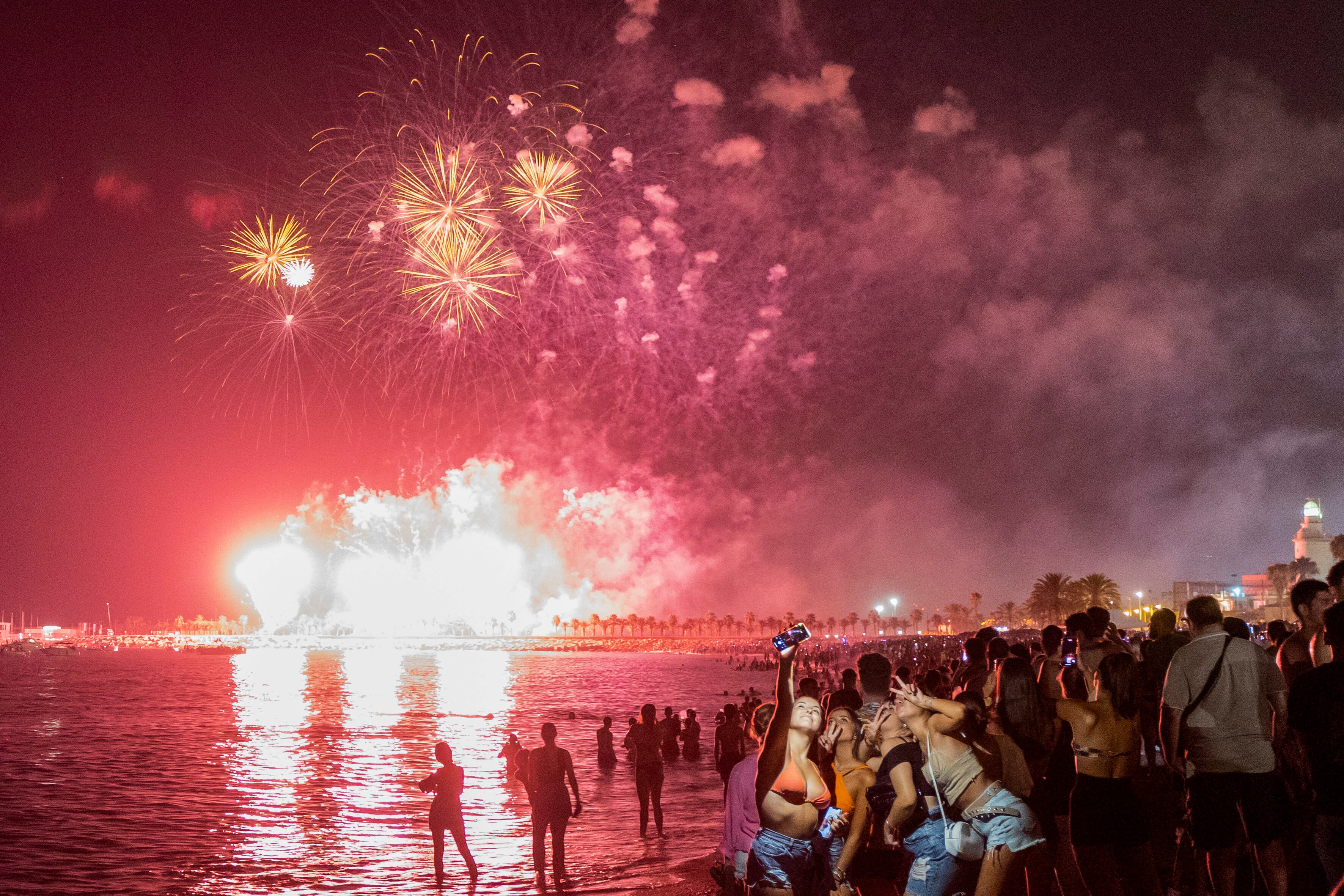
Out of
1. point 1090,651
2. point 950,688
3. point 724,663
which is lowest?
point 724,663

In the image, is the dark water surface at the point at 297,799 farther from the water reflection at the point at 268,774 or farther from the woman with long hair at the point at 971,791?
the woman with long hair at the point at 971,791

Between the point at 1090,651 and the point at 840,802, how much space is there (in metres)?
2.85

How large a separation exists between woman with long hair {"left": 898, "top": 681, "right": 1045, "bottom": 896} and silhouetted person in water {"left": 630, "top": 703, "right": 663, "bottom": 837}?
32.5 feet

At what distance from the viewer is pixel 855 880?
19.1 ft

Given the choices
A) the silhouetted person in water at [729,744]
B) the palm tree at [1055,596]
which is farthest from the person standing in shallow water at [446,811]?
the palm tree at [1055,596]

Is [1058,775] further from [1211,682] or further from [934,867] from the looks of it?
[934,867]

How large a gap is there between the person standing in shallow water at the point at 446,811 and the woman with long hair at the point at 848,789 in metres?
7.66

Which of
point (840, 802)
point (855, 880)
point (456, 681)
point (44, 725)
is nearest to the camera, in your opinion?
point (840, 802)

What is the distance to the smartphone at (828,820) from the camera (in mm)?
5234

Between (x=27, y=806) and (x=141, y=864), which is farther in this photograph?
(x=27, y=806)

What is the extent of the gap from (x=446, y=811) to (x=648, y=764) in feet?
12.3

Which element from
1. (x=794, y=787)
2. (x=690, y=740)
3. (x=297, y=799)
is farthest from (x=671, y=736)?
(x=794, y=787)

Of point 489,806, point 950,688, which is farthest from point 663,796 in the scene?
point 950,688

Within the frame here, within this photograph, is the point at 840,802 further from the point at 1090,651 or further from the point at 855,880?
the point at 1090,651
